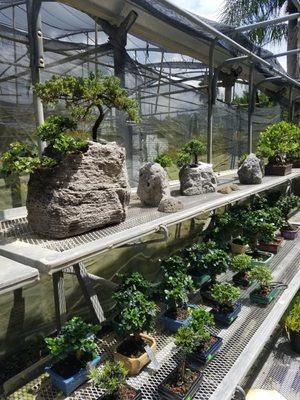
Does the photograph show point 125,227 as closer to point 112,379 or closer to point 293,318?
point 112,379

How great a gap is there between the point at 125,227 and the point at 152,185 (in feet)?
1.88

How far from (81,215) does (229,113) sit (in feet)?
12.0

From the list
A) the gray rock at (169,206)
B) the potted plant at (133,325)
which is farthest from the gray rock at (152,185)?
the potted plant at (133,325)

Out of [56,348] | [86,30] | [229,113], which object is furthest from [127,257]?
[229,113]

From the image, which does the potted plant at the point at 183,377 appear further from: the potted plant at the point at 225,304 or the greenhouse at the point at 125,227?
the potted plant at the point at 225,304

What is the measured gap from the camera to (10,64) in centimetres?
224

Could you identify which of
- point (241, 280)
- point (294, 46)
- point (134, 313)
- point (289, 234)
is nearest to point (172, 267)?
point (134, 313)

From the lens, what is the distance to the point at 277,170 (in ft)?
13.3

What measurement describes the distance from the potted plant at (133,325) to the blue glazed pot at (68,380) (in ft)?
0.71

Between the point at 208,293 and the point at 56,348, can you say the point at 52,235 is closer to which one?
the point at 56,348

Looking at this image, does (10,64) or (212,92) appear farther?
(212,92)

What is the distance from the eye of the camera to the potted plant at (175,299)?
2059 millimetres

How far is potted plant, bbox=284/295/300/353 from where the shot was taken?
3.02 m

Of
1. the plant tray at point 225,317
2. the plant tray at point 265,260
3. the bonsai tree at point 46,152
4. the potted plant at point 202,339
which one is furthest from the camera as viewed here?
the plant tray at point 265,260
